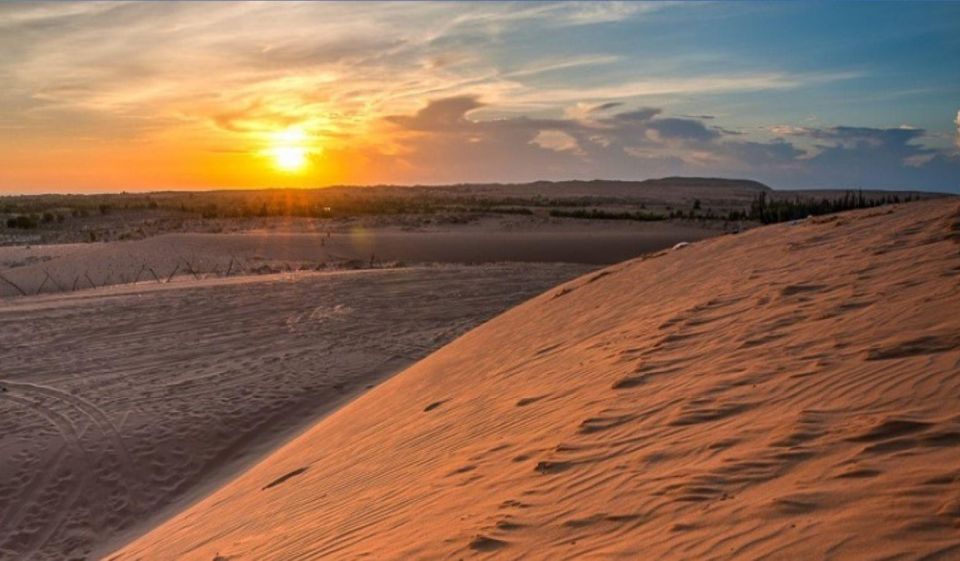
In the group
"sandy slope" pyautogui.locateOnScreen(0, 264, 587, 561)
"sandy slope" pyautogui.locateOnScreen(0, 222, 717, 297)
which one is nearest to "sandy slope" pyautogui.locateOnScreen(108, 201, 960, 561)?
"sandy slope" pyautogui.locateOnScreen(0, 264, 587, 561)

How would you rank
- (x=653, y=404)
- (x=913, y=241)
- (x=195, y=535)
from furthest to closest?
(x=913, y=241), (x=195, y=535), (x=653, y=404)

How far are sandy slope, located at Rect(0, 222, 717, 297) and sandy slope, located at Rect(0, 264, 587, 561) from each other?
430 centimetres

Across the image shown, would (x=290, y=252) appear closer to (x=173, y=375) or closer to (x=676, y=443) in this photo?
(x=173, y=375)

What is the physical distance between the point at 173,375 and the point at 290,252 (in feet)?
58.8

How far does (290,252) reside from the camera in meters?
29.9

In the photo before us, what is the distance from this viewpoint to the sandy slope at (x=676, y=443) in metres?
3.35

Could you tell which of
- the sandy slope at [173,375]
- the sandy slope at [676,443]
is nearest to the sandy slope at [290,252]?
the sandy slope at [173,375]

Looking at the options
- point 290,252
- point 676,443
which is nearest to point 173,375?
point 676,443

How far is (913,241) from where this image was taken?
8477 mm

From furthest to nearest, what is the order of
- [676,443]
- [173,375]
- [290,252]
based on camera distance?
1. [290,252]
2. [173,375]
3. [676,443]

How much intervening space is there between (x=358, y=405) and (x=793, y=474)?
6588mm

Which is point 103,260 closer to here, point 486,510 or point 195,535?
point 195,535

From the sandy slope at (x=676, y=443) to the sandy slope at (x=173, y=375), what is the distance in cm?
140

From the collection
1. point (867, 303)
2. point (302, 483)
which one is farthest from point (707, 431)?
point (302, 483)
